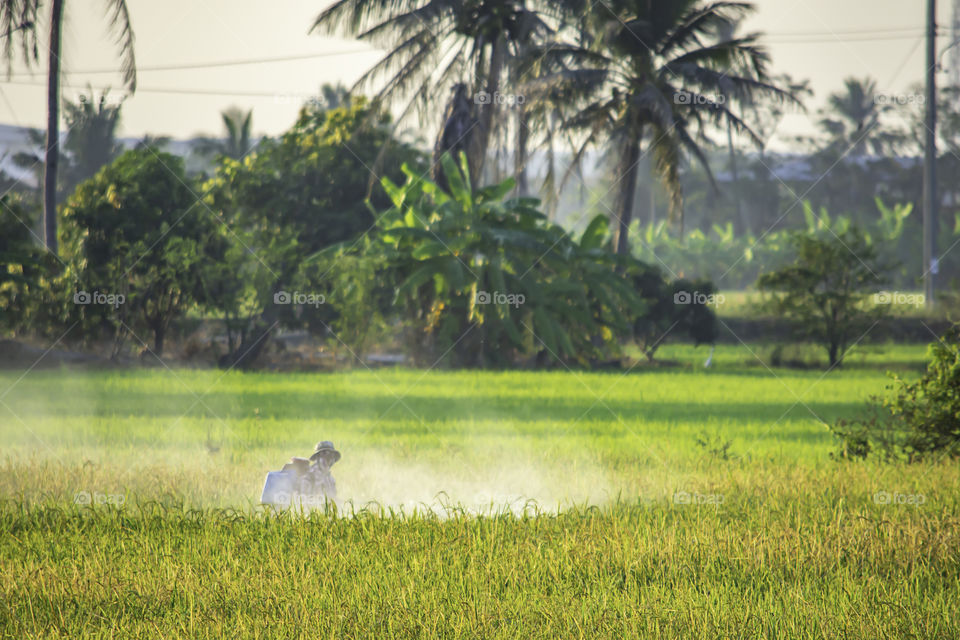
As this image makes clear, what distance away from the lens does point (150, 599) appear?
4.35 meters

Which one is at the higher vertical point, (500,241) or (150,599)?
(500,241)

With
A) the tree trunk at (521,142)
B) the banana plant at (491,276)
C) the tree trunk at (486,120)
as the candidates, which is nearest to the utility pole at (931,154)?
the banana plant at (491,276)

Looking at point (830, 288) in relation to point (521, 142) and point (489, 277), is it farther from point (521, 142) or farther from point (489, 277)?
point (489, 277)

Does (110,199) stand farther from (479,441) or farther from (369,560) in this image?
(369,560)

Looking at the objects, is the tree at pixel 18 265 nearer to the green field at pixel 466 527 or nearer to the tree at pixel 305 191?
the green field at pixel 466 527

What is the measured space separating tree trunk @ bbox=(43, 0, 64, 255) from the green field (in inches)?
83.8

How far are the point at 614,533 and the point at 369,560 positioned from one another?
154 cm

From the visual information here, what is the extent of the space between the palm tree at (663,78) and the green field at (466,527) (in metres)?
8.57

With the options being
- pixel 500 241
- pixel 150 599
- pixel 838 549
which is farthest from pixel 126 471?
pixel 500 241

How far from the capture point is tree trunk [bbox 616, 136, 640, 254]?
1783 centimetres

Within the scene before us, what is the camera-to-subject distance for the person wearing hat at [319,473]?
20.7 feet

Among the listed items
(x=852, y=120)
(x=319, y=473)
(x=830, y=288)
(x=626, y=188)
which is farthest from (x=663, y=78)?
(x=852, y=120)

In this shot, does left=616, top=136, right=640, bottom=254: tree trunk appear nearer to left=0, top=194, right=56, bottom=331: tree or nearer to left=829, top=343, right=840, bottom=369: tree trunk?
left=829, top=343, right=840, bottom=369: tree trunk

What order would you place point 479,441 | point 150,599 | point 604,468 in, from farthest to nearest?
point 479,441
point 604,468
point 150,599
